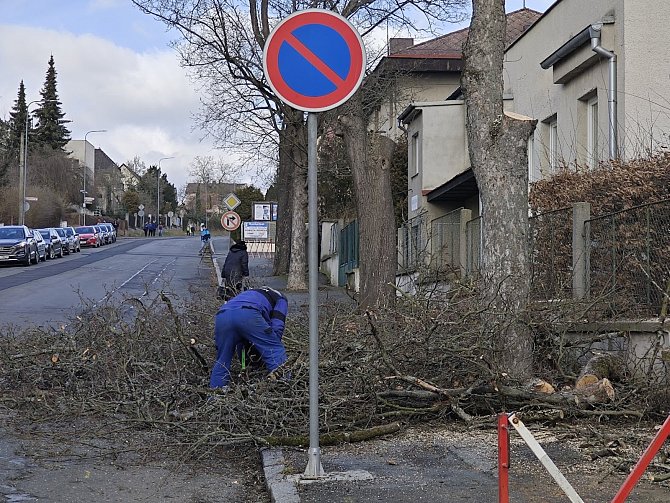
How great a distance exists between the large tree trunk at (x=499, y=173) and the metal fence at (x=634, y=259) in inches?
36.5

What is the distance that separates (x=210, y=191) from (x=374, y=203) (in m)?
102

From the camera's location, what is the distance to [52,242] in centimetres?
4922

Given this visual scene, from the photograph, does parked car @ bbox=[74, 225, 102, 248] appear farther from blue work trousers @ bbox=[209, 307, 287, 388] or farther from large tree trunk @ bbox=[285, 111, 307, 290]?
blue work trousers @ bbox=[209, 307, 287, 388]

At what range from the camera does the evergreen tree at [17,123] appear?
80.4 m

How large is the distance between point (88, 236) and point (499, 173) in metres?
60.8

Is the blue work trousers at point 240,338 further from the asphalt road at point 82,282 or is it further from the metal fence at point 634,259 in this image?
the asphalt road at point 82,282

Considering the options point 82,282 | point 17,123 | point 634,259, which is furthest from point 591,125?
point 17,123

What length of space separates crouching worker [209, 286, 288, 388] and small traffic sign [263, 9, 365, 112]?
8.21 feet

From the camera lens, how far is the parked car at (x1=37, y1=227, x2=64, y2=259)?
1908 inches

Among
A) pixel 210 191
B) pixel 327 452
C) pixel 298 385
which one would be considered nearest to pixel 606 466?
pixel 327 452

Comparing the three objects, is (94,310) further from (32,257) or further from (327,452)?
(32,257)

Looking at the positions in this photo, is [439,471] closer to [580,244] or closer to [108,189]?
[580,244]

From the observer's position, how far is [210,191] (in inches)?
4584

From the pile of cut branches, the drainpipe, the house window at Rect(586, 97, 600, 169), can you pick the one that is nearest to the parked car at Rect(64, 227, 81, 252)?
the house window at Rect(586, 97, 600, 169)
